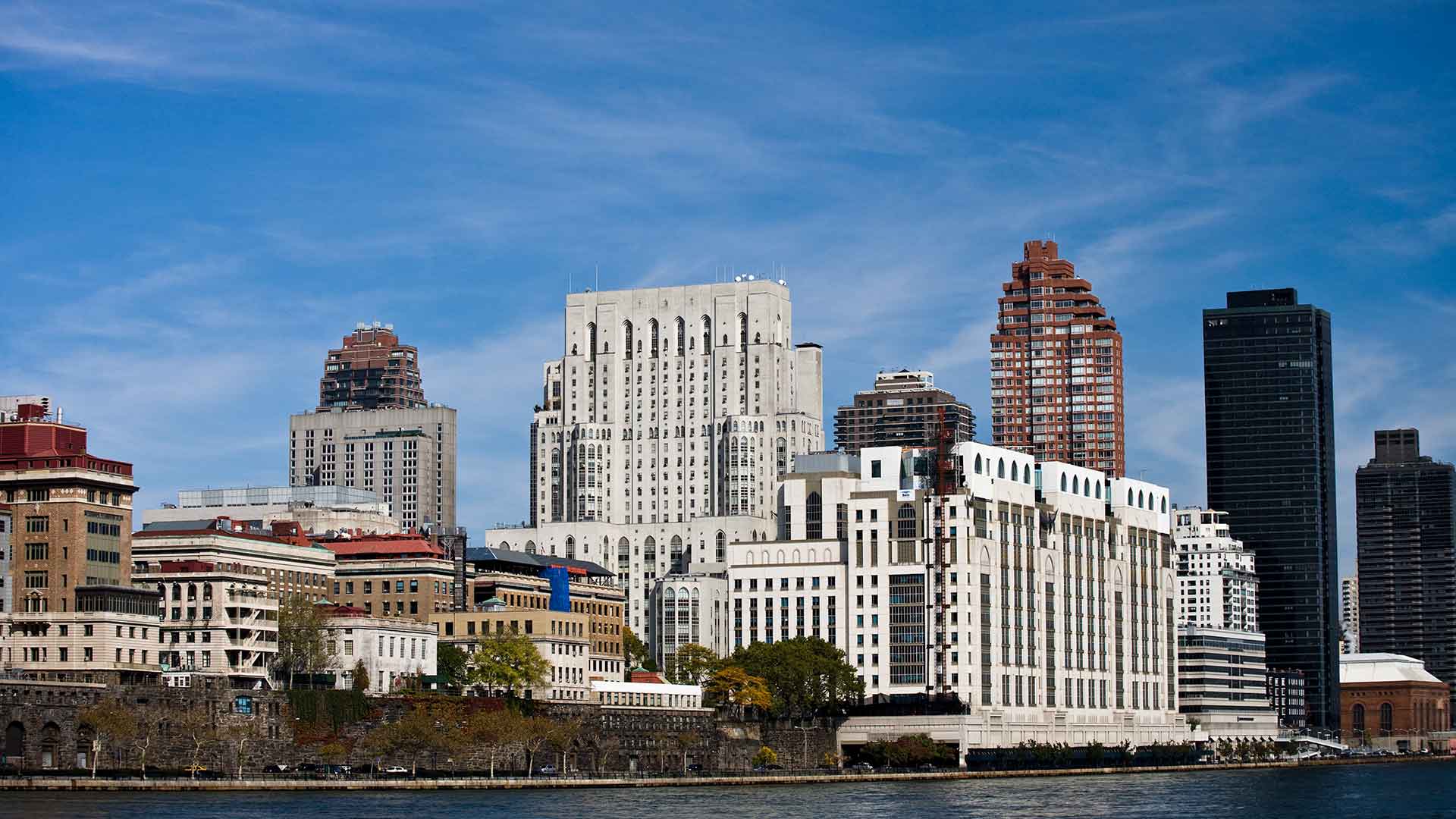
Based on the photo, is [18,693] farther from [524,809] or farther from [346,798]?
[524,809]

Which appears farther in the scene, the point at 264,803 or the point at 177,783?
the point at 177,783

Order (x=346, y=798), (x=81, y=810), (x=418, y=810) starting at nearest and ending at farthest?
(x=81, y=810) → (x=418, y=810) → (x=346, y=798)

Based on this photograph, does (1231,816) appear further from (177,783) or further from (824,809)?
(177,783)

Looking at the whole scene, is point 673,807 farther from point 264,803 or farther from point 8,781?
point 8,781

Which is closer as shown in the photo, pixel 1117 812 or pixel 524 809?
pixel 524 809

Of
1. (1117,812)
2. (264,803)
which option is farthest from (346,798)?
(1117,812)

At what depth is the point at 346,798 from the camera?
193 meters

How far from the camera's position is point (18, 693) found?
195 meters

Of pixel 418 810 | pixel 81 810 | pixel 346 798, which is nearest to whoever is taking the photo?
pixel 81 810

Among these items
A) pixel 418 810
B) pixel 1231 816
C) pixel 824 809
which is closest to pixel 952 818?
pixel 824 809

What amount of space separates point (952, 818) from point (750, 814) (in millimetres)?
15989

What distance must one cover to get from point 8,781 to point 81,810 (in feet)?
83.7

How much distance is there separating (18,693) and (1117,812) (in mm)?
91851

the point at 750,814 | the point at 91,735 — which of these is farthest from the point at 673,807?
the point at 91,735
